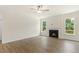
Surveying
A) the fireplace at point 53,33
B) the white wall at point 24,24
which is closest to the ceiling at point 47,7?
the white wall at point 24,24

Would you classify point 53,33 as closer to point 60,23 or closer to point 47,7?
point 60,23

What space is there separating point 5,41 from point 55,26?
104 centimetres

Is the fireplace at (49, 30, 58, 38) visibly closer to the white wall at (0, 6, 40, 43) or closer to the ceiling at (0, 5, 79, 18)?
the white wall at (0, 6, 40, 43)

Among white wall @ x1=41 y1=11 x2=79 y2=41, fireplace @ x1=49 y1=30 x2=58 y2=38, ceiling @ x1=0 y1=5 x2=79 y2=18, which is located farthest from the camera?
fireplace @ x1=49 y1=30 x2=58 y2=38

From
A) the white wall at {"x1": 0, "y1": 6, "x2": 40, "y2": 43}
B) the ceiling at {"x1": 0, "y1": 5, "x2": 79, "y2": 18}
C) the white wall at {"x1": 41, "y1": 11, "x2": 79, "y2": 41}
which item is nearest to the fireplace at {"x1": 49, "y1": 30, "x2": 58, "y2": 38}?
the white wall at {"x1": 41, "y1": 11, "x2": 79, "y2": 41}

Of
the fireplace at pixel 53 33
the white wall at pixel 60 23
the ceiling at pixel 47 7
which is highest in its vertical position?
the ceiling at pixel 47 7

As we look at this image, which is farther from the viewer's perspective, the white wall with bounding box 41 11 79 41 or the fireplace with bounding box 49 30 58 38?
the fireplace with bounding box 49 30 58 38

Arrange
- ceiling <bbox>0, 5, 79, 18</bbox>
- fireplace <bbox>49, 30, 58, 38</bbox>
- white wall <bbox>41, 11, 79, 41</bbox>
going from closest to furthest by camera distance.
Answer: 1. ceiling <bbox>0, 5, 79, 18</bbox>
2. white wall <bbox>41, 11, 79, 41</bbox>
3. fireplace <bbox>49, 30, 58, 38</bbox>

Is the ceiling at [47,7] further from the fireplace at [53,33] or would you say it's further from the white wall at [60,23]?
the fireplace at [53,33]

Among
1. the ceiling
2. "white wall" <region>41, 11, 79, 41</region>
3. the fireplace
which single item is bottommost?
the fireplace
